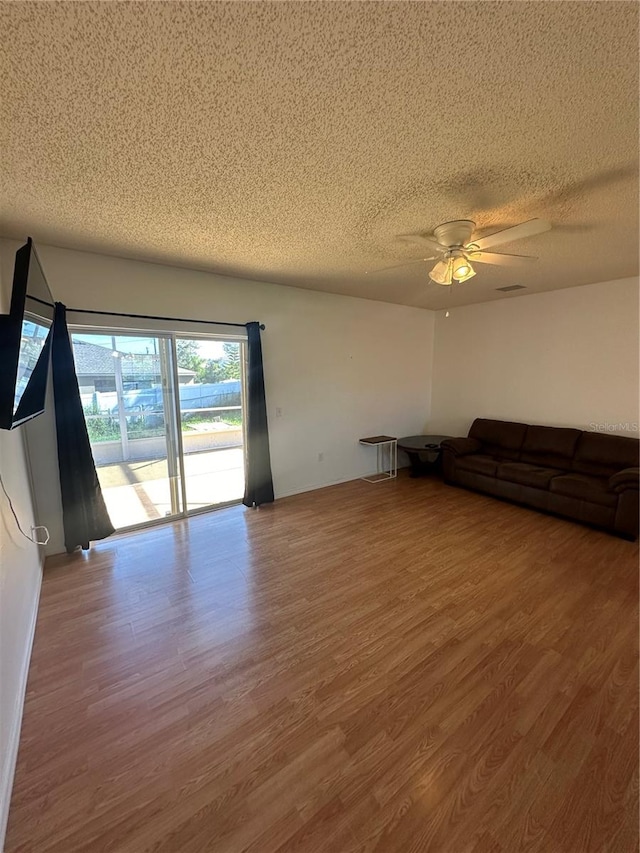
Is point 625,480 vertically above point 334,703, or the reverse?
point 625,480

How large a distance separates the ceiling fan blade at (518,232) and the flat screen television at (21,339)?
92.7 inches

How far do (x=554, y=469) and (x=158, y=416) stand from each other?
4.49 meters

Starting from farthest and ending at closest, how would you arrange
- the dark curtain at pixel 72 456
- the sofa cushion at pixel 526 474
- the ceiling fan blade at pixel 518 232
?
the sofa cushion at pixel 526 474 → the dark curtain at pixel 72 456 → the ceiling fan blade at pixel 518 232

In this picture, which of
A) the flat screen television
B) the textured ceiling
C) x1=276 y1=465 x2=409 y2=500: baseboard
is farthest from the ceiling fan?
x1=276 y1=465 x2=409 y2=500: baseboard

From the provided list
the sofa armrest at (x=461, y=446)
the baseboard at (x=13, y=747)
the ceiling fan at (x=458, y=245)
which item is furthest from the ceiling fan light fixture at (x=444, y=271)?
the baseboard at (x=13, y=747)

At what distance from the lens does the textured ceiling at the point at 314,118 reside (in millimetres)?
973

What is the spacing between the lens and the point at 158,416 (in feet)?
11.2

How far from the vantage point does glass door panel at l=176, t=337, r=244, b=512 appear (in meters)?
3.54

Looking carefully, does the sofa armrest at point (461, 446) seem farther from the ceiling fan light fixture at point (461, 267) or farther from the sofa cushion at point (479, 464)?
the ceiling fan light fixture at point (461, 267)

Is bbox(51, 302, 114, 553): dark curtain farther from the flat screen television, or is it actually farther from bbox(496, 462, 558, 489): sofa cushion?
bbox(496, 462, 558, 489): sofa cushion

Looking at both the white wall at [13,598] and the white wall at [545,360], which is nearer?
the white wall at [13,598]

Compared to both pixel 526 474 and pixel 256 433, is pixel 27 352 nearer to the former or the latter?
pixel 256 433

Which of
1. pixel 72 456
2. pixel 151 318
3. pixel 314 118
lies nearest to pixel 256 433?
pixel 151 318

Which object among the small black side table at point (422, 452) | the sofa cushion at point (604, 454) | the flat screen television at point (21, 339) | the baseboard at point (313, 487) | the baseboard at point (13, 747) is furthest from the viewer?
the small black side table at point (422, 452)
